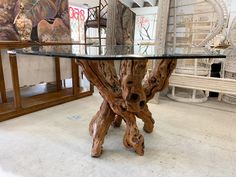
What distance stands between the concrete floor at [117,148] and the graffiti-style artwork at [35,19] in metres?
1.13

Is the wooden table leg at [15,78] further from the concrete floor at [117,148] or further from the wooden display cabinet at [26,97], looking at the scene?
the concrete floor at [117,148]

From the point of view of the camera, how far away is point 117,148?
1.64 metres

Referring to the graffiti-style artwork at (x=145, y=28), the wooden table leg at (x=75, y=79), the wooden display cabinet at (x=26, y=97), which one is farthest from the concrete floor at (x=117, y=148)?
the graffiti-style artwork at (x=145, y=28)

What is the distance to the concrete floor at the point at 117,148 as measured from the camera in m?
1.35

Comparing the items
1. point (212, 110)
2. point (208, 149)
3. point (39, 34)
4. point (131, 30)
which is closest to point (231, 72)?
point (212, 110)

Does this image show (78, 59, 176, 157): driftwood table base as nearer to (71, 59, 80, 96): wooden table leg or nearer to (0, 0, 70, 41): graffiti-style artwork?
(71, 59, 80, 96): wooden table leg

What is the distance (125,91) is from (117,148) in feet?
1.68

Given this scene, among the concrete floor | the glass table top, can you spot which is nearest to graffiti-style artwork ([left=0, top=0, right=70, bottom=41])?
the concrete floor

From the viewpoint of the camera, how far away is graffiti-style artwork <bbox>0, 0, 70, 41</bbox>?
256 centimetres

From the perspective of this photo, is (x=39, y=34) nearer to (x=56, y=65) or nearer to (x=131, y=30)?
(x=56, y=65)

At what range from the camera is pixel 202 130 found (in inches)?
76.9

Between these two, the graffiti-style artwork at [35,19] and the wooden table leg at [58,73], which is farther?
the wooden table leg at [58,73]

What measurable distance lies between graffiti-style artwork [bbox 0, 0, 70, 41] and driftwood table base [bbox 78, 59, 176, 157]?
1613mm

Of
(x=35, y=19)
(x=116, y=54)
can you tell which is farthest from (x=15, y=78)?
(x=116, y=54)
